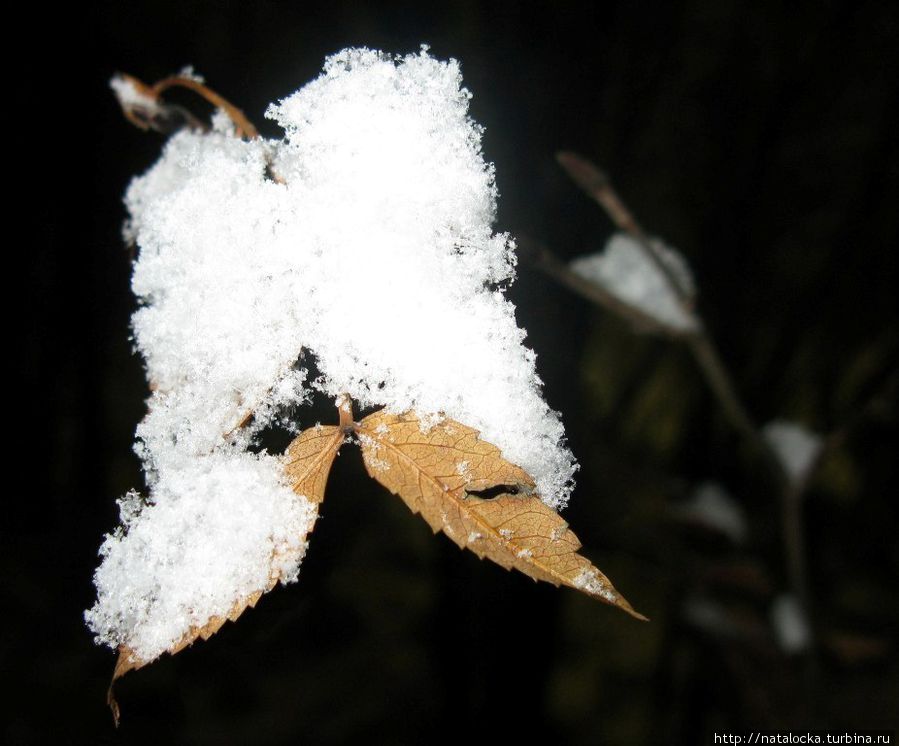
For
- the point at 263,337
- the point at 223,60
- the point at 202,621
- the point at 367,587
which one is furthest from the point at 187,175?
the point at 367,587

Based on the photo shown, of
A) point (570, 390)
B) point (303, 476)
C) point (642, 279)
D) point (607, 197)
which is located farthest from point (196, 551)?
point (570, 390)

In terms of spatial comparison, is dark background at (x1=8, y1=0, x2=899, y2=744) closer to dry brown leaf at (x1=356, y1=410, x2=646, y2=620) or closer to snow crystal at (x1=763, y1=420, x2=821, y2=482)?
snow crystal at (x1=763, y1=420, x2=821, y2=482)

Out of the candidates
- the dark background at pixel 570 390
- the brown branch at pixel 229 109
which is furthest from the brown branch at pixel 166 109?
the dark background at pixel 570 390

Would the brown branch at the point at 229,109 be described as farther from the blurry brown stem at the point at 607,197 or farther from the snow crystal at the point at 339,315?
the blurry brown stem at the point at 607,197

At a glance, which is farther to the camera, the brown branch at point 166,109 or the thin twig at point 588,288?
the thin twig at point 588,288

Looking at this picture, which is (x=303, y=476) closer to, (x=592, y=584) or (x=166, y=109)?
(x=592, y=584)
